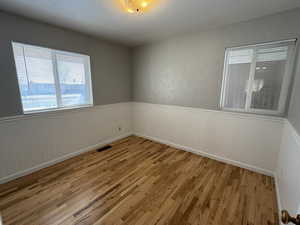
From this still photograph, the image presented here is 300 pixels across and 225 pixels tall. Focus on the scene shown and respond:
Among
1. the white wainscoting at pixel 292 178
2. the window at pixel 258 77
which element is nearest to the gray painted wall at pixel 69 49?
the window at pixel 258 77

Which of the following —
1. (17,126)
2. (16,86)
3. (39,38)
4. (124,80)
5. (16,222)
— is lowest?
(16,222)

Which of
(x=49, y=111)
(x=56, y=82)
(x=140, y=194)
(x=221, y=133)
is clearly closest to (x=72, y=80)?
(x=56, y=82)

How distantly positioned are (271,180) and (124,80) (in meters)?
3.58

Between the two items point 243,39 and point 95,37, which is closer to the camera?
point 243,39

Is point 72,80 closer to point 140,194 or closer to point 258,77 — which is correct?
point 140,194

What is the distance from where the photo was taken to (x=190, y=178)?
2.15m

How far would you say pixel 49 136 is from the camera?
242 cm

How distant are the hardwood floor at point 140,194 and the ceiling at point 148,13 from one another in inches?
95.8

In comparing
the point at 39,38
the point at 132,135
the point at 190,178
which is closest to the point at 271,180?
the point at 190,178

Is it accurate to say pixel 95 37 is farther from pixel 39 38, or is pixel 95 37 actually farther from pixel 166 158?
pixel 166 158

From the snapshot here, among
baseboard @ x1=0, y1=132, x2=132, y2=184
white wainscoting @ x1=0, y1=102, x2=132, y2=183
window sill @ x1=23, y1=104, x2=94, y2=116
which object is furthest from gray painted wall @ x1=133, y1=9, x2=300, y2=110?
window sill @ x1=23, y1=104, x2=94, y2=116

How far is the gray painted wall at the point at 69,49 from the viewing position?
6.28ft

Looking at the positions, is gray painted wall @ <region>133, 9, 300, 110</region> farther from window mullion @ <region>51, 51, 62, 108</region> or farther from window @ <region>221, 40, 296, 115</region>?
window mullion @ <region>51, 51, 62, 108</region>

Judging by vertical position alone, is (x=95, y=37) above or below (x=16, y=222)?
above
